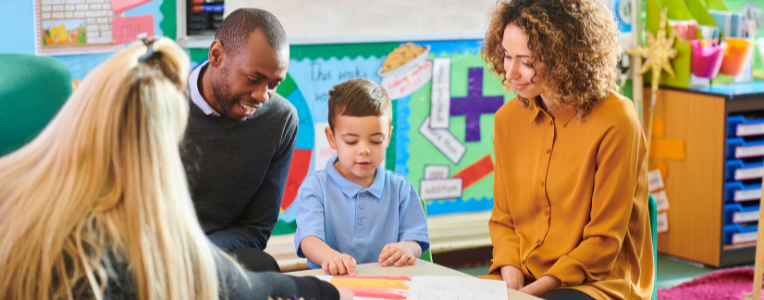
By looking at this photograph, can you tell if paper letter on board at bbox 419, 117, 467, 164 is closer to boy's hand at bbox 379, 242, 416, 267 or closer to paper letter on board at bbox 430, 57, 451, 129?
paper letter on board at bbox 430, 57, 451, 129

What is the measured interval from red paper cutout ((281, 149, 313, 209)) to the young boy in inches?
41.2

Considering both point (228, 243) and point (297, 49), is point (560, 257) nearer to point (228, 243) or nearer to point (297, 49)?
point (228, 243)

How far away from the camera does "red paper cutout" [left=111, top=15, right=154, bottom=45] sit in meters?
2.29

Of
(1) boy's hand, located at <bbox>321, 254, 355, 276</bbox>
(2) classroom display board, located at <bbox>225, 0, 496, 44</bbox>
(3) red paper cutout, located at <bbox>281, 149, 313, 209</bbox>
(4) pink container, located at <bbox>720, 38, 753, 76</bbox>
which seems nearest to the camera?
(1) boy's hand, located at <bbox>321, 254, 355, 276</bbox>

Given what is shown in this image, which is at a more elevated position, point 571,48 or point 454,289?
point 571,48

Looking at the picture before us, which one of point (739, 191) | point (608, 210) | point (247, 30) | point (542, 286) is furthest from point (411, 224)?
point (739, 191)

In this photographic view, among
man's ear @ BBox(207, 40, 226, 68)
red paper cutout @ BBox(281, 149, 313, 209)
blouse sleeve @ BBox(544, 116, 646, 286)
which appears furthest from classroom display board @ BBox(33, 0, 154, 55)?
blouse sleeve @ BBox(544, 116, 646, 286)

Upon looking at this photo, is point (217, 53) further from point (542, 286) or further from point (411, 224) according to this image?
point (542, 286)

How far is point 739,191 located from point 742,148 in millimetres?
207

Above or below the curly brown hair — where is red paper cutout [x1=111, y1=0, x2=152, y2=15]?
above

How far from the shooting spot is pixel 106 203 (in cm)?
76

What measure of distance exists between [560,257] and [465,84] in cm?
157

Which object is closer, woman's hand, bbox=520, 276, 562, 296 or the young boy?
woman's hand, bbox=520, 276, 562, 296

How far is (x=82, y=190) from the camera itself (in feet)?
2.45
